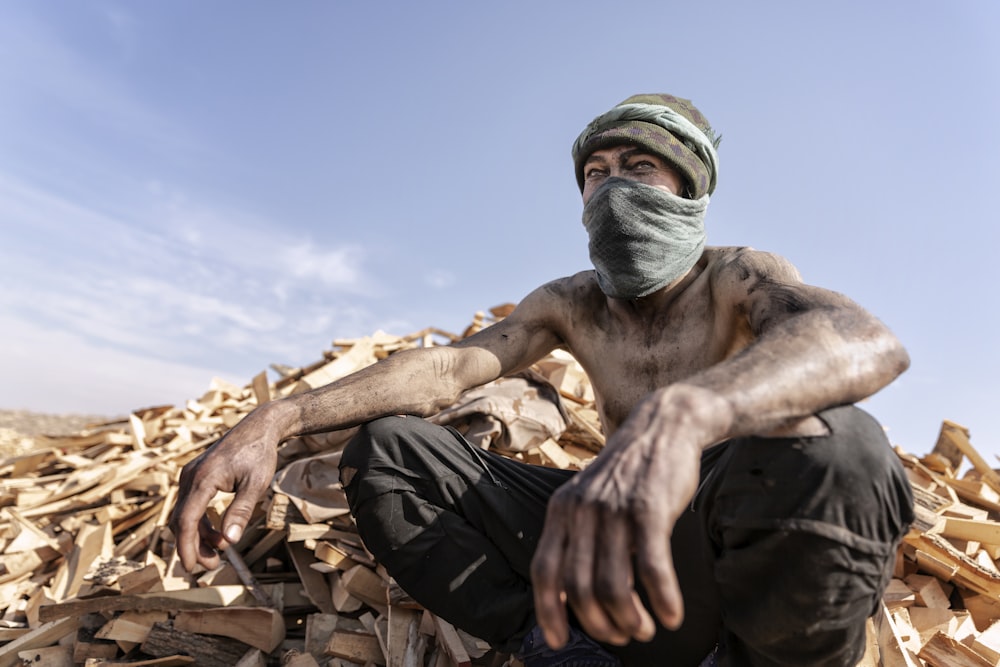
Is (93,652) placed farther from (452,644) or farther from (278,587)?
(452,644)

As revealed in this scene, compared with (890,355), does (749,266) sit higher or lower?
higher

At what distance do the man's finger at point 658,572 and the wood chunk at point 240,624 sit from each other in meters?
2.40

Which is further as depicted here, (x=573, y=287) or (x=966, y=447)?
(x=966, y=447)

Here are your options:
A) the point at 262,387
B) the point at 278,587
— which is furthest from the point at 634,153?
the point at 262,387

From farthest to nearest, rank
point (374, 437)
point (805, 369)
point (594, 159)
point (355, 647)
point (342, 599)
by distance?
point (342, 599), point (355, 647), point (594, 159), point (374, 437), point (805, 369)

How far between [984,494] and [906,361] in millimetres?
3905

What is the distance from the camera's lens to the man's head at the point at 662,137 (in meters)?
2.71

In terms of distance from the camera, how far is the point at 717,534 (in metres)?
1.84

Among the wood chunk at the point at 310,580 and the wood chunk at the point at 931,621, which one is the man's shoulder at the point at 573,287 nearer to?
the wood chunk at the point at 310,580

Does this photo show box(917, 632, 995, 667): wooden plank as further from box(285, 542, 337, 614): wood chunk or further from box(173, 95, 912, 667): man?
box(285, 542, 337, 614): wood chunk

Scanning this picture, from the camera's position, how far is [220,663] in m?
3.02

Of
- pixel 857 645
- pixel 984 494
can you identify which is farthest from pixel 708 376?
pixel 984 494

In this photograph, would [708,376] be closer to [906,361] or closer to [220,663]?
[906,361]

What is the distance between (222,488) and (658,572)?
1421 millimetres
